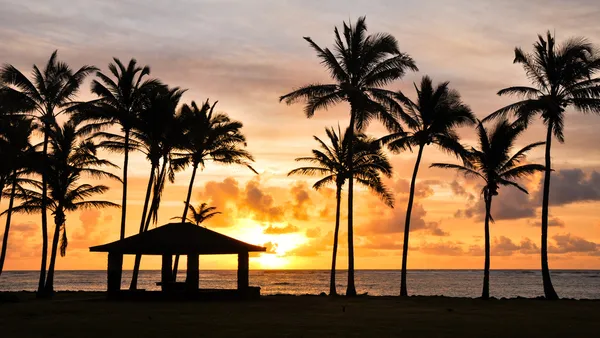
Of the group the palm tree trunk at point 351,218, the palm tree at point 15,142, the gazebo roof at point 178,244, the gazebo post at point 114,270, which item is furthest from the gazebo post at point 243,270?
the palm tree at point 15,142

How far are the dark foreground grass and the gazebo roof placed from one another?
248 centimetres

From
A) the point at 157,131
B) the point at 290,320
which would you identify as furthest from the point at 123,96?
the point at 290,320

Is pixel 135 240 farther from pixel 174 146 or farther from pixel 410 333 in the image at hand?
pixel 410 333

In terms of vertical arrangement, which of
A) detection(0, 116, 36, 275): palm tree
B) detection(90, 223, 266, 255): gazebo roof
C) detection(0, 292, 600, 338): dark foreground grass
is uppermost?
detection(0, 116, 36, 275): palm tree

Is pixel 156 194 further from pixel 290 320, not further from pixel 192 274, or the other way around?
pixel 290 320

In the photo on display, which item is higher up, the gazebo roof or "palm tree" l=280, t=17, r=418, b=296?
"palm tree" l=280, t=17, r=418, b=296

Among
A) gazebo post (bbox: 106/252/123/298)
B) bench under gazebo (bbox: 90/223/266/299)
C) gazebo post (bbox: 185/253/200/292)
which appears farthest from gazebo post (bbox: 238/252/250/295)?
gazebo post (bbox: 106/252/123/298)

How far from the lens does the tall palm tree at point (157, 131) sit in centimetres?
3588

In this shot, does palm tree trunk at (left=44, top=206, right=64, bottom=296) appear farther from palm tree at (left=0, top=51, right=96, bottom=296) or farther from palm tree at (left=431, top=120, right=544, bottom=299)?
palm tree at (left=431, top=120, right=544, bottom=299)

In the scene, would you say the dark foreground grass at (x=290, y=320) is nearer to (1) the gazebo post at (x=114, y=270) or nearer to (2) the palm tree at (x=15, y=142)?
(1) the gazebo post at (x=114, y=270)

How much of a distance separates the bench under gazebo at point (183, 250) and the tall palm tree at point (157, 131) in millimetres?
5172

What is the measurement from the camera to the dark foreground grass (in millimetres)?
17688

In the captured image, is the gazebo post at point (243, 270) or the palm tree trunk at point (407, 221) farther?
the palm tree trunk at point (407, 221)

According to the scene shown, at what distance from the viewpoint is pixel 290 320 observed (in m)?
21.0
